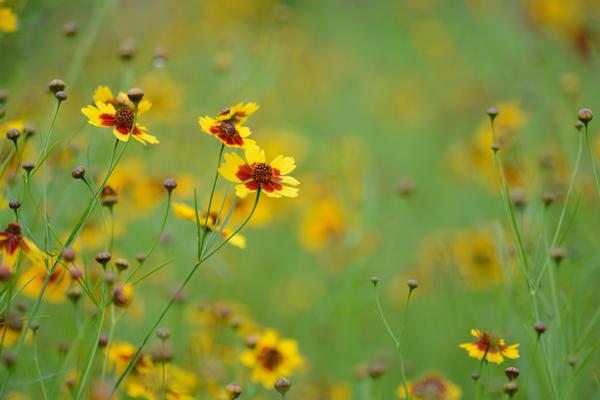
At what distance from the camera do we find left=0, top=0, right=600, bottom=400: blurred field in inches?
56.8

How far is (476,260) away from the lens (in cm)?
217

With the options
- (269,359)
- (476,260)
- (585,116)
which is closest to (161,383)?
(269,359)

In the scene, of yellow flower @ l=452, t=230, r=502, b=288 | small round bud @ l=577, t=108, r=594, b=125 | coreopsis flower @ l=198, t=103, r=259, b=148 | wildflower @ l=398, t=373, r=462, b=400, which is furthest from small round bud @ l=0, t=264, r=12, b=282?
yellow flower @ l=452, t=230, r=502, b=288

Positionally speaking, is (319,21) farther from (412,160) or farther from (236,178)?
(236,178)

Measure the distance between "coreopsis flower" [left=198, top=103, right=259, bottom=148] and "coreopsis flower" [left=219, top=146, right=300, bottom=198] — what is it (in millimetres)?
19

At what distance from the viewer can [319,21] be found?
5617 mm

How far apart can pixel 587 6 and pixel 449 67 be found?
84 cm

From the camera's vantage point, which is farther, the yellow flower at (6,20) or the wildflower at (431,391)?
the yellow flower at (6,20)

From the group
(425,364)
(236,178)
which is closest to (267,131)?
(425,364)

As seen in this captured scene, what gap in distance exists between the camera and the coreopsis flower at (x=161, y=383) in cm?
118

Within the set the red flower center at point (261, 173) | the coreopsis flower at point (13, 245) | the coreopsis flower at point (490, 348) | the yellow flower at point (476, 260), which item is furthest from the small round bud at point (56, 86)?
the yellow flower at point (476, 260)

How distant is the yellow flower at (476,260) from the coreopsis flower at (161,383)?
1.08 m

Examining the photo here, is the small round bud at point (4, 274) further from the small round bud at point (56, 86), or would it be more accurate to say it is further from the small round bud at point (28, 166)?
the small round bud at point (56, 86)

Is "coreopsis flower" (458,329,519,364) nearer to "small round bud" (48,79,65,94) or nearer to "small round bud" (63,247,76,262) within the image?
"small round bud" (63,247,76,262)
